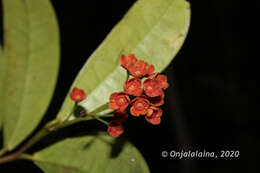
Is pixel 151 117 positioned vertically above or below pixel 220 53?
below

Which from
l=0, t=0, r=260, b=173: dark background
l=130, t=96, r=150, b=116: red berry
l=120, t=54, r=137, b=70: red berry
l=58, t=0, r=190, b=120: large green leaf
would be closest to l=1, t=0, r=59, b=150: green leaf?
l=58, t=0, r=190, b=120: large green leaf

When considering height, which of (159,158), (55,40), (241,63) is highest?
(241,63)

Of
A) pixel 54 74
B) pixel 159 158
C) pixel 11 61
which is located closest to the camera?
pixel 11 61

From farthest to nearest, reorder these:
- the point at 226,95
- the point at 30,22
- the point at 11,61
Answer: the point at 226,95
the point at 30,22
the point at 11,61

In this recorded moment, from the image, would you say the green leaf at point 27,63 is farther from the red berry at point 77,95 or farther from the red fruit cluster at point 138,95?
the red fruit cluster at point 138,95

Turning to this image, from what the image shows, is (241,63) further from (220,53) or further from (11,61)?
(11,61)

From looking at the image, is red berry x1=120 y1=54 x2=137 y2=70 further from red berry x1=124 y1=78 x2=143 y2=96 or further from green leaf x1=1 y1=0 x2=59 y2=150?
green leaf x1=1 y1=0 x2=59 y2=150

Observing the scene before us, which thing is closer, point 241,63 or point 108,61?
point 108,61

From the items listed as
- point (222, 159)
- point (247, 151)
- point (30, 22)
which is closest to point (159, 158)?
point (222, 159)
